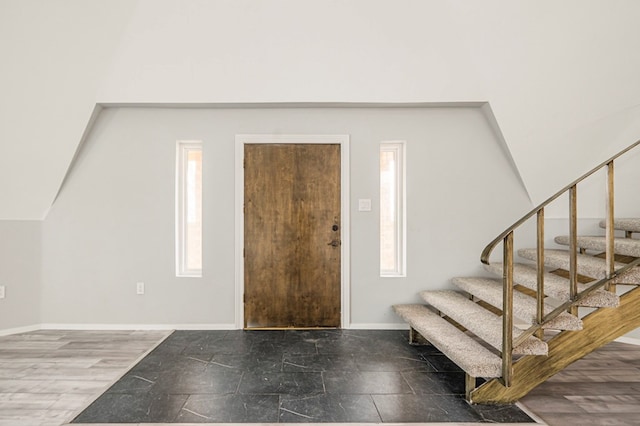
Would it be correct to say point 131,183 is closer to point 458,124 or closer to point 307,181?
point 307,181

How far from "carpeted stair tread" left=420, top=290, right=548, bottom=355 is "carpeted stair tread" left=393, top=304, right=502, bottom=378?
85mm

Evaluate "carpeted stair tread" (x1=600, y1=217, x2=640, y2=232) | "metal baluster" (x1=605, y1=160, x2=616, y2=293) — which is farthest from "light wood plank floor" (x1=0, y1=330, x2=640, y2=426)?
"carpeted stair tread" (x1=600, y1=217, x2=640, y2=232)

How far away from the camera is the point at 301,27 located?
3.04 metres

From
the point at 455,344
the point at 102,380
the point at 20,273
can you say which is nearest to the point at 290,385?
the point at 455,344

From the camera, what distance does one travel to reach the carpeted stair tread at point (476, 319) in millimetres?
2238

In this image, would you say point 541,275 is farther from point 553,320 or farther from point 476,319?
point 476,319

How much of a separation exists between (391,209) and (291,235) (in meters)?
1.12

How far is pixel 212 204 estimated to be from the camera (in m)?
3.76

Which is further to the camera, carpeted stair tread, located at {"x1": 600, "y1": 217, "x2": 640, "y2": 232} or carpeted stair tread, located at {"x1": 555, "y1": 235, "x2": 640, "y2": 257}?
carpeted stair tread, located at {"x1": 600, "y1": 217, "x2": 640, "y2": 232}

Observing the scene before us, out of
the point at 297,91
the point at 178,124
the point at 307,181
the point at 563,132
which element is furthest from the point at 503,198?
the point at 178,124

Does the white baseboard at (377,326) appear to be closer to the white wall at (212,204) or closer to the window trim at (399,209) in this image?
the white wall at (212,204)

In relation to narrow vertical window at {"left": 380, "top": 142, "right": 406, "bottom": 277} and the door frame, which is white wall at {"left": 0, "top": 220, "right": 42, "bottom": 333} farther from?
narrow vertical window at {"left": 380, "top": 142, "right": 406, "bottom": 277}

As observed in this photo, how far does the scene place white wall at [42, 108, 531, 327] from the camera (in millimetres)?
3730

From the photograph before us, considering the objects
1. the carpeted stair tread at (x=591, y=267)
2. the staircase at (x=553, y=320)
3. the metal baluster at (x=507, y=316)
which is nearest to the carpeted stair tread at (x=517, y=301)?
the staircase at (x=553, y=320)
